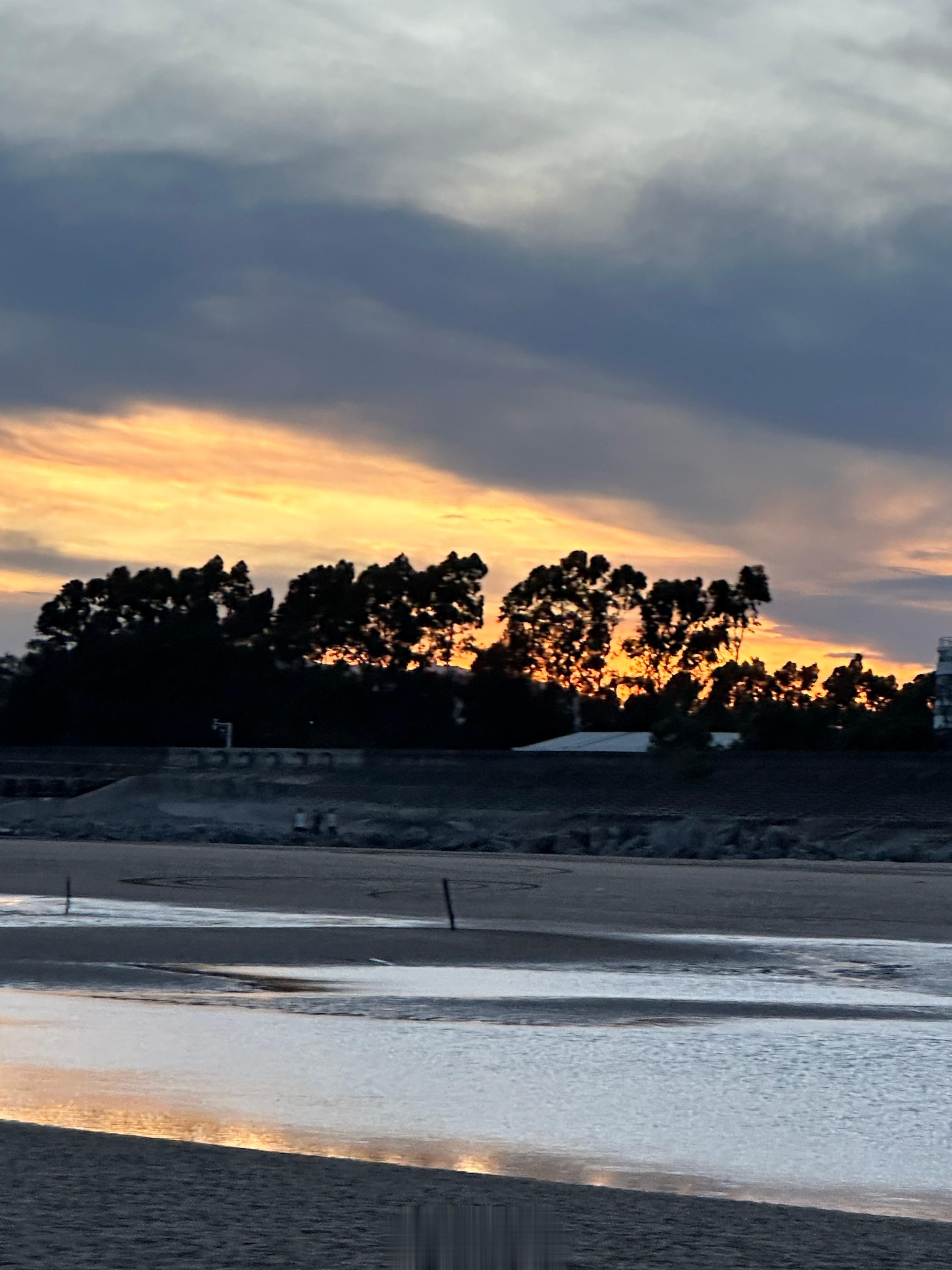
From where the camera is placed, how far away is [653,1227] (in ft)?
25.3

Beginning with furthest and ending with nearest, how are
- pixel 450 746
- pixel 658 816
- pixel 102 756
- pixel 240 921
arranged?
pixel 450 746 → pixel 102 756 → pixel 658 816 → pixel 240 921

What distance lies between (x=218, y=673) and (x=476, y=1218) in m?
121

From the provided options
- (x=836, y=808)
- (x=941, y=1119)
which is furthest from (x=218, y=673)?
(x=941, y=1119)

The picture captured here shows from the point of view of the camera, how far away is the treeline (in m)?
121

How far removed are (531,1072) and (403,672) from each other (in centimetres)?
11932

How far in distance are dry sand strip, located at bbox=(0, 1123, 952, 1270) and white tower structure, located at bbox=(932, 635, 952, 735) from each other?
90.9m

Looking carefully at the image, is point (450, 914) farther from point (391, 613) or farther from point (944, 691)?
point (391, 613)

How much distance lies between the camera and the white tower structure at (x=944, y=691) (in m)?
98.2

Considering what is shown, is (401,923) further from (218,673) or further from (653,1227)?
(218,673)

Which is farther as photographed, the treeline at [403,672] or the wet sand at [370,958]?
the treeline at [403,672]

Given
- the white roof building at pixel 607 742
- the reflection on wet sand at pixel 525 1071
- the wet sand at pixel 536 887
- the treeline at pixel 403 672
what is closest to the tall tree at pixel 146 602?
the treeline at pixel 403 672

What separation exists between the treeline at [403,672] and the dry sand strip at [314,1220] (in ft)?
277

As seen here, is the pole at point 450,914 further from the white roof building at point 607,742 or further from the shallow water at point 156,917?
the white roof building at point 607,742

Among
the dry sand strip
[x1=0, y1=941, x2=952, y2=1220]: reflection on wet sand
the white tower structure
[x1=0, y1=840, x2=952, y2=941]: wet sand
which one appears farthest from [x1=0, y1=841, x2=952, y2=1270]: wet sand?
the white tower structure
